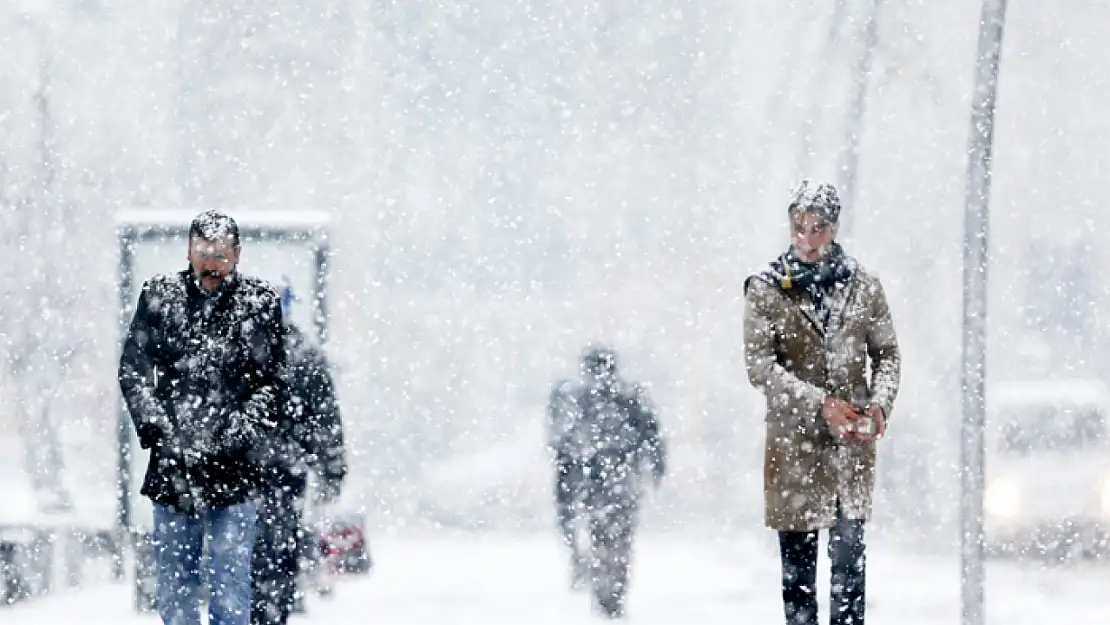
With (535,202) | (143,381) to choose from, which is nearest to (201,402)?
(143,381)

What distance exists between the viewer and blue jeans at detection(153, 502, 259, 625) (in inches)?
238

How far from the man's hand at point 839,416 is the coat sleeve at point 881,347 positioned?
169 mm

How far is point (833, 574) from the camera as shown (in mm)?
6016

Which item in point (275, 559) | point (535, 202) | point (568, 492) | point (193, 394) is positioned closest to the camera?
point (193, 394)

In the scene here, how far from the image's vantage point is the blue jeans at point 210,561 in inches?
238

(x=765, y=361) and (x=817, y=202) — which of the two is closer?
(x=817, y=202)

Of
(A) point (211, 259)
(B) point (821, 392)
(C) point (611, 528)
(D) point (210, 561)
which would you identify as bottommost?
(D) point (210, 561)

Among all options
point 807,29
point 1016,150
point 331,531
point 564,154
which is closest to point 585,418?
point 331,531

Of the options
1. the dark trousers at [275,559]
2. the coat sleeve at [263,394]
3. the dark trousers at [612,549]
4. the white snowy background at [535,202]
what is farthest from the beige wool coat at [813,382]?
the white snowy background at [535,202]

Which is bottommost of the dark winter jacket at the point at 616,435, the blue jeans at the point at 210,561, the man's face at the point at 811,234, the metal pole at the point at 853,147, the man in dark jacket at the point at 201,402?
the blue jeans at the point at 210,561

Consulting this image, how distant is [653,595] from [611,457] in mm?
3196

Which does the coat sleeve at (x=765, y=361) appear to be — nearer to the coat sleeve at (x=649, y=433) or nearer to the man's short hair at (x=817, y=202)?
the man's short hair at (x=817, y=202)

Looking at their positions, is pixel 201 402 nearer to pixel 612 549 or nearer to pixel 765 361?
pixel 765 361

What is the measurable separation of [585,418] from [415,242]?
130 feet
